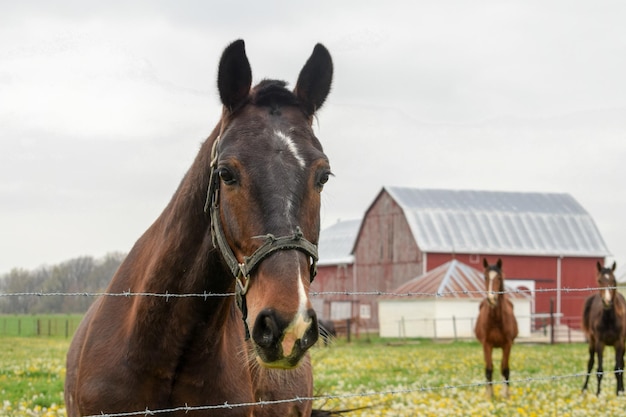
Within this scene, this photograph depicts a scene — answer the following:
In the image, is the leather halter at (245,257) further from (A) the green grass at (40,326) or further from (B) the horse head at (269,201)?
(A) the green grass at (40,326)

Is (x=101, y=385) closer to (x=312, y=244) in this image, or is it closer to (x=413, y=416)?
(x=312, y=244)

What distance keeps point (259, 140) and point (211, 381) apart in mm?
1280

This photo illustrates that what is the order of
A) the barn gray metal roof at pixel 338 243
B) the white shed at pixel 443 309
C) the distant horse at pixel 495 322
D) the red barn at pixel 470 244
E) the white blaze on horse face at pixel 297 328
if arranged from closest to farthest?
the white blaze on horse face at pixel 297 328
the distant horse at pixel 495 322
the white shed at pixel 443 309
the red barn at pixel 470 244
the barn gray metal roof at pixel 338 243

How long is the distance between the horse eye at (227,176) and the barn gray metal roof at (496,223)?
47993mm

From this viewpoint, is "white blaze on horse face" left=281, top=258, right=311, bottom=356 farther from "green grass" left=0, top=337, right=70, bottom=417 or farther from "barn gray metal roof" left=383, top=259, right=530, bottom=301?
"barn gray metal roof" left=383, top=259, right=530, bottom=301

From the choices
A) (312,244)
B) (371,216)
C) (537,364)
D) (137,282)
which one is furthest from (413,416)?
(371,216)

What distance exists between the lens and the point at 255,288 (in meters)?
3.44

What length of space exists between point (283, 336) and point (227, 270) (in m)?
0.95

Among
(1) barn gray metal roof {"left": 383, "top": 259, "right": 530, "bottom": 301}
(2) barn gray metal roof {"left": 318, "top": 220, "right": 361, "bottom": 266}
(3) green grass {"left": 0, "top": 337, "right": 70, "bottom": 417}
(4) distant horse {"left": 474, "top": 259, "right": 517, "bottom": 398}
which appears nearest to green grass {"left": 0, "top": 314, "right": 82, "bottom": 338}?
(1) barn gray metal roof {"left": 383, "top": 259, "right": 530, "bottom": 301}

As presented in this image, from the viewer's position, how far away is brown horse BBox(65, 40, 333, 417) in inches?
134

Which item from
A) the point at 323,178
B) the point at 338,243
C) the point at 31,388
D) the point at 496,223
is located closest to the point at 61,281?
the point at 31,388

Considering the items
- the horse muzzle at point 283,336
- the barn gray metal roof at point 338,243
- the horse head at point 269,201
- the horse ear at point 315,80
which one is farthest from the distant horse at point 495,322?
the barn gray metal roof at point 338,243

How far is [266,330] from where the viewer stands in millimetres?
3270

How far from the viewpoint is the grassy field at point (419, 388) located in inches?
433
